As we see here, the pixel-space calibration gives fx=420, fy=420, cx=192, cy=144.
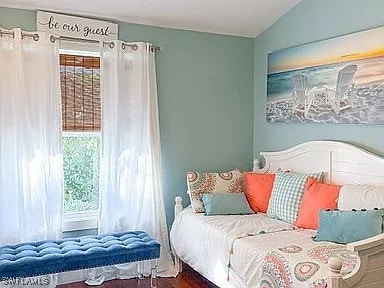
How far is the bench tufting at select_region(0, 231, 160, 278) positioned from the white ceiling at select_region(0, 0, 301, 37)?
1.83 meters

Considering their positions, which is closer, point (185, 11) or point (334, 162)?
point (334, 162)

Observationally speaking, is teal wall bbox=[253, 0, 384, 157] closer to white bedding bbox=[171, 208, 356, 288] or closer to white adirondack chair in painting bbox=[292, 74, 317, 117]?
white adirondack chair in painting bbox=[292, 74, 317, 117]

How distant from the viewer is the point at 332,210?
9.30 ft

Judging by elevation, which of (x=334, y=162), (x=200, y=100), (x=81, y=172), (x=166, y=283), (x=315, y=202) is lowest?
(x=166, y=283)

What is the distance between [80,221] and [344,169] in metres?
2.21

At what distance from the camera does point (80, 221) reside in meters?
3.58

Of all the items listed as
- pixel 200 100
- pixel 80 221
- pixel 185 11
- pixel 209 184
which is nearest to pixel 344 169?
pixel 209 184

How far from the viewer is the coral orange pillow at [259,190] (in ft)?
12.0

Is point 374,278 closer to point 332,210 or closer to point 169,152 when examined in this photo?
point 332,210

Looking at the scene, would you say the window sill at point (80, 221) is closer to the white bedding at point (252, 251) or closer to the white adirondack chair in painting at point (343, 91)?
the white bedding at point (252, 251)

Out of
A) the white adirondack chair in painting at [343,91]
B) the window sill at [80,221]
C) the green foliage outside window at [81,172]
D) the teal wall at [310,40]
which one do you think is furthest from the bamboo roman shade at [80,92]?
the white adirondack chair in painting at [343,91]

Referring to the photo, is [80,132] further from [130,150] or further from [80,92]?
[130,150]

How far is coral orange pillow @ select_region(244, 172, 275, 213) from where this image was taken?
3.66 meters

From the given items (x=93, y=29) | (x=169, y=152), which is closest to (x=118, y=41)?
(x=93, y=29)
